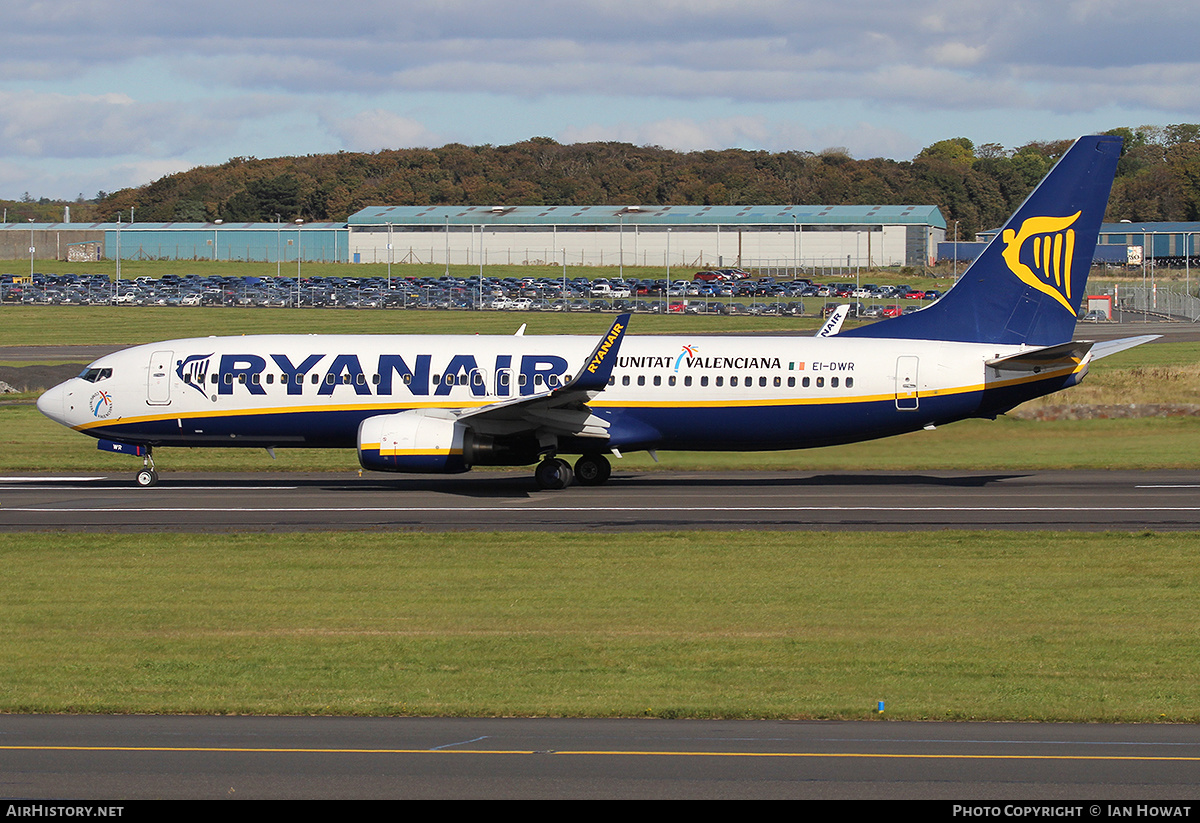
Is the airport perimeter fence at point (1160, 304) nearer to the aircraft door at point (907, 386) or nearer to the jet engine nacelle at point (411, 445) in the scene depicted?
the aircraft door at point (907, 386)

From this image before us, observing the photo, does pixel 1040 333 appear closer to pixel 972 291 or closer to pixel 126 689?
pixel 972 291

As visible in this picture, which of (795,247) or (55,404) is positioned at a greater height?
(795,247)

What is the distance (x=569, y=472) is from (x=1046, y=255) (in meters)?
14.2

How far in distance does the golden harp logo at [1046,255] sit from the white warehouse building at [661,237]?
13114 cm

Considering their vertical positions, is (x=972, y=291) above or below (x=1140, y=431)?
above

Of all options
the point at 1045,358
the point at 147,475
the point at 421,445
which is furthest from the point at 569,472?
the point at 1045,358

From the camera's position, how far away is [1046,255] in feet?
115

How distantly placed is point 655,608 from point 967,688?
5.97 meters

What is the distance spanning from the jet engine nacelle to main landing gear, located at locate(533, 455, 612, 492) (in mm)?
2949

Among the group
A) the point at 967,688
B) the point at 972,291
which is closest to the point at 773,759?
the point at 967,688

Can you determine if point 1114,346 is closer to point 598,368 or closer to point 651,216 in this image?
point 598,368

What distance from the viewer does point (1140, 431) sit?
1705 inches

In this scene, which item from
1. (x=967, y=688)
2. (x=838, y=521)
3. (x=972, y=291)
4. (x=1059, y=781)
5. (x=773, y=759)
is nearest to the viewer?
(x=1059, y=781)
